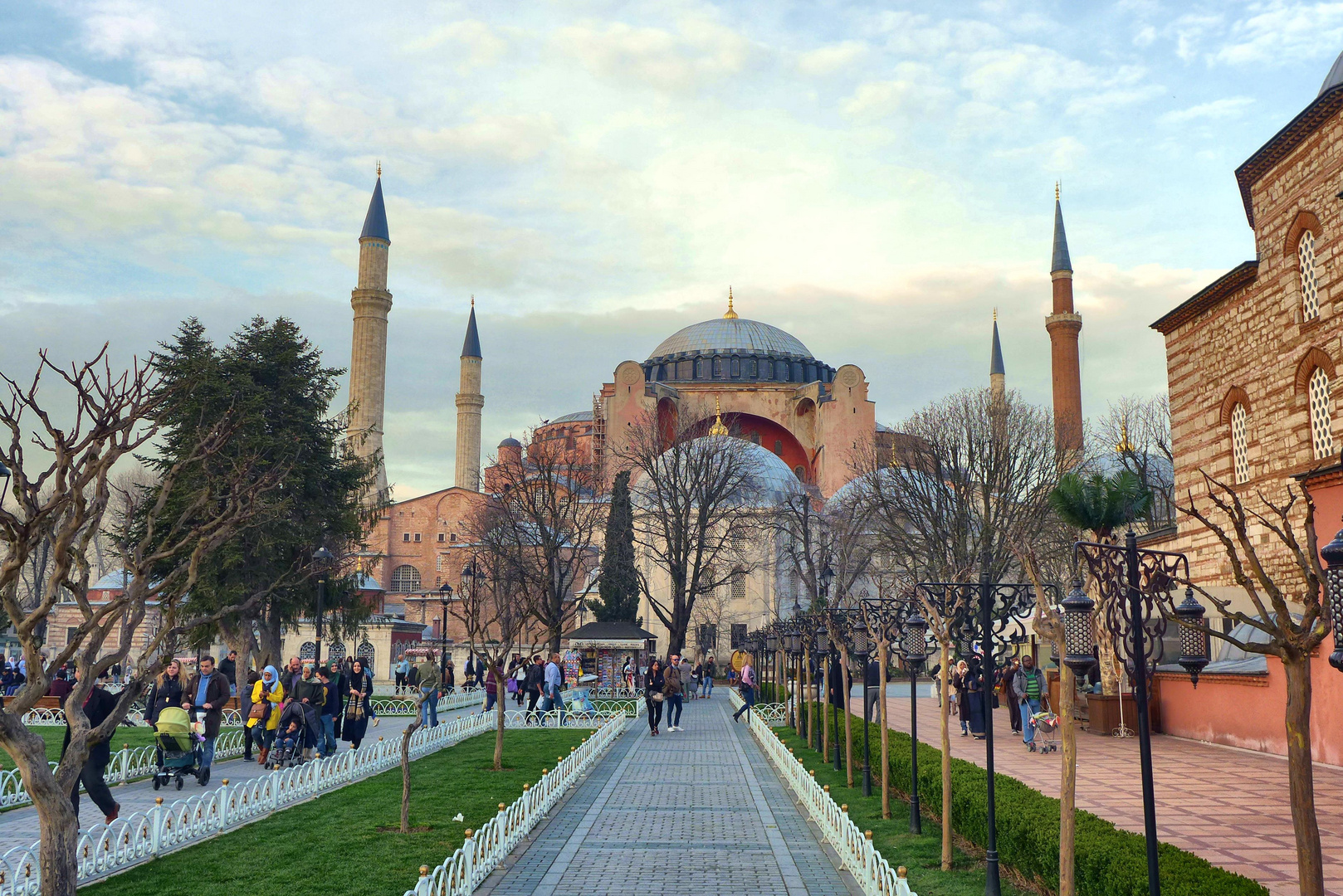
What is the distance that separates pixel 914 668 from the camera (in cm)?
1041

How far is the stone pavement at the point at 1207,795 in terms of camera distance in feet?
25.6

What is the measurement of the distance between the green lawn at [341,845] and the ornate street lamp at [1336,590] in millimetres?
5570

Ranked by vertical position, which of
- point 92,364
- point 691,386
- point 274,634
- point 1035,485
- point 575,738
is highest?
Result: point 691,386

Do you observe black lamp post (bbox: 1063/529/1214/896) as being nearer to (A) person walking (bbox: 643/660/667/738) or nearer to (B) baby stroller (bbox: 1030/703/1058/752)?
(B) baby stroller (bbox: 1030/703/1058/752)

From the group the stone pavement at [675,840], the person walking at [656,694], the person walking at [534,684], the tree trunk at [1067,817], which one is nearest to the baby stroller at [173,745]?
the stone pavement at [675,840]

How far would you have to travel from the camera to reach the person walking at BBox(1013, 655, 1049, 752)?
16272 millimetres

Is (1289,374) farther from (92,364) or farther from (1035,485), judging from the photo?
(92,364)

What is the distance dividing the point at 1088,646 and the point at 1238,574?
0.95 meters

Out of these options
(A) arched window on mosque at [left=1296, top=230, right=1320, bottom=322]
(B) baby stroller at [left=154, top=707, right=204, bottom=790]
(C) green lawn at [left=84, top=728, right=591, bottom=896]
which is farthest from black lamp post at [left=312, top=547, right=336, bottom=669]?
(A) arched window on mosque at [left=1296, top=230, right=1320, bottom=322]

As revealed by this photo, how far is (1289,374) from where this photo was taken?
1609 cm

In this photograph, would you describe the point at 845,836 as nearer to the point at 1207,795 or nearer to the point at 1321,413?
the point at 1207,795

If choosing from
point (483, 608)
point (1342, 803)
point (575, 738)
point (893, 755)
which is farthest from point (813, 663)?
point (483, 608)

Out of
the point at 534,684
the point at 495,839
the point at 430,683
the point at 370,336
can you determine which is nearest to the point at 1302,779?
→ the point at 495,839

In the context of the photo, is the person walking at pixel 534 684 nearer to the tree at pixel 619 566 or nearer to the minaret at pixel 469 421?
the tree at pixel 619 566
